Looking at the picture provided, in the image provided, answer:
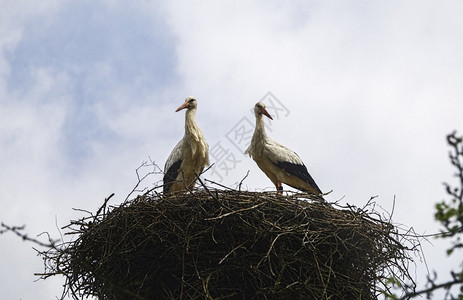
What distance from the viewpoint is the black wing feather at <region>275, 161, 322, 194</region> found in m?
6.65

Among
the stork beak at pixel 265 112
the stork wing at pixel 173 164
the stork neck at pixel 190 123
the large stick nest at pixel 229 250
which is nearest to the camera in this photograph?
the large stick nest at pixel 229 250

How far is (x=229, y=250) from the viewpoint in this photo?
4.28 m

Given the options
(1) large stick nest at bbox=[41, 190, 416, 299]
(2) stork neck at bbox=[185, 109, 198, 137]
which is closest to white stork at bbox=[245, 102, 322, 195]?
(2) stork neck at bbox=[185, 109, 198, 137]

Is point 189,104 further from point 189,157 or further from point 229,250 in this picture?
point 229,250

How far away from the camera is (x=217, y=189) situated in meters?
4.50

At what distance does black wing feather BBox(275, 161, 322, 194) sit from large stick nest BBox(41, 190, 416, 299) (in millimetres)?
1969

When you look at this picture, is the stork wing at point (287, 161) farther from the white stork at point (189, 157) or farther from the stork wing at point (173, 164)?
the stork wing at point (173, 164)

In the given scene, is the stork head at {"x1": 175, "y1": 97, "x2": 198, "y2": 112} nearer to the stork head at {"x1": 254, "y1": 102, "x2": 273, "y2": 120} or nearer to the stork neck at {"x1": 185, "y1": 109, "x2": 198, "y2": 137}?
the stork neck at {"x1": 185, "y1": 109, "x2": 198, "y2": 137}

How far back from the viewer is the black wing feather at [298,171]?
665 centimetres

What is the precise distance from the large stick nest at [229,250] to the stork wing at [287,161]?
6.48 feet

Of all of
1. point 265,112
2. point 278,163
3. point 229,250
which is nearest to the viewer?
point 229,250

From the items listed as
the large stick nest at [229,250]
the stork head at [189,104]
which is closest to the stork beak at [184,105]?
the stork head at [189,104]

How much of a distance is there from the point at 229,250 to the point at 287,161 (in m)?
2.53

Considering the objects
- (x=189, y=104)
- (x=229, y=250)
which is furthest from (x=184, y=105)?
(x=229, y=250)
